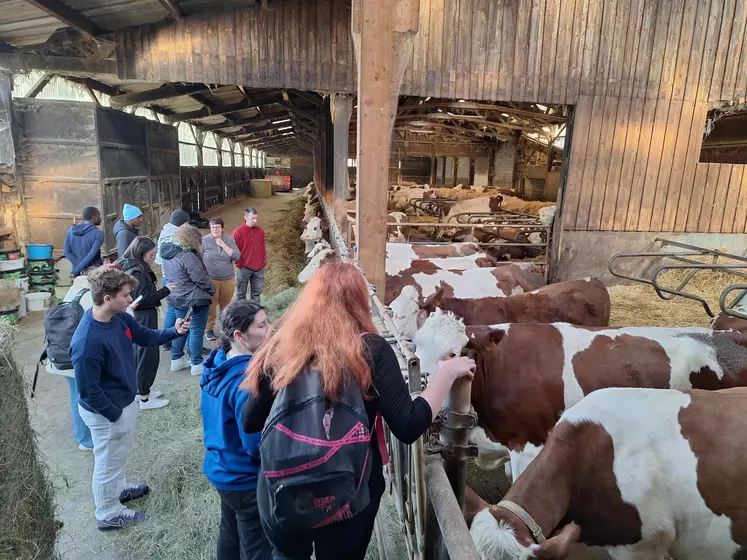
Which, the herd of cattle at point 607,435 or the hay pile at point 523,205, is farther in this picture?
the hay pile at point 523,205

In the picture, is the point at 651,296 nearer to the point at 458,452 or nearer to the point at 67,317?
the point at 458,452

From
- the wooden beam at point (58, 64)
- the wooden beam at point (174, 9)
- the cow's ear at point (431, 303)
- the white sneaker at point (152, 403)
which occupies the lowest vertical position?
the white sneaker at point (152, 403)

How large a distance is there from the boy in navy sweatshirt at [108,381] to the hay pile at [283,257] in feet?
16.8

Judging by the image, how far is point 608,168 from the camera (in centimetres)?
890

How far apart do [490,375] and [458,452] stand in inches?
75.9

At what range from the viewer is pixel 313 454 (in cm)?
146

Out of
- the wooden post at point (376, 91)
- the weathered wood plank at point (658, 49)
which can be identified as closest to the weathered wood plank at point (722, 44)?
the weathered wood plank at point (658, 49)

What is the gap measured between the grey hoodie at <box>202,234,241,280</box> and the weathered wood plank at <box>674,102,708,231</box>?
811 cm

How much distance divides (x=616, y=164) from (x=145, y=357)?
8.38 m

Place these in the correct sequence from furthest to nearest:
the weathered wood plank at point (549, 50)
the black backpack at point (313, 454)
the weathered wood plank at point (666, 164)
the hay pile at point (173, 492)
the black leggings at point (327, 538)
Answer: the weathered wood plank at point (666, 164) → the weathered wood plank at point (549, 50) → the hay pile at point (173, 492) → the black leggings at point (327, 538) → the black backpack at point (313, 454)

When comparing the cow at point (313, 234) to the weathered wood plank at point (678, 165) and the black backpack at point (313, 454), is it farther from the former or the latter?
the black backpack at point (313, 454)

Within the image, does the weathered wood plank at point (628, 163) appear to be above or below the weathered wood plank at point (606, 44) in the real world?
below

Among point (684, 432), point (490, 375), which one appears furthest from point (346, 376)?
point (490, 375)

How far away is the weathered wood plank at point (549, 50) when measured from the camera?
8272 millimetres
